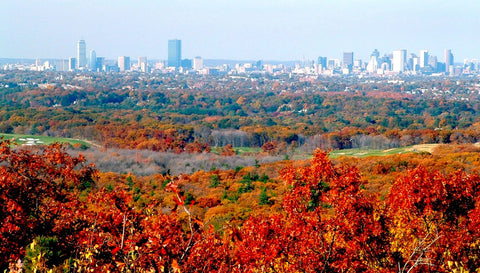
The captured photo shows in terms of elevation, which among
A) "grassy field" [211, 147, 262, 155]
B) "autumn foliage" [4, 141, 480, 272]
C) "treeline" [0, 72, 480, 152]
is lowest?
"grassy field" [211, 147, 262, 155]

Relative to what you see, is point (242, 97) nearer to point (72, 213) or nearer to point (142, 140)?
point (142, 140)

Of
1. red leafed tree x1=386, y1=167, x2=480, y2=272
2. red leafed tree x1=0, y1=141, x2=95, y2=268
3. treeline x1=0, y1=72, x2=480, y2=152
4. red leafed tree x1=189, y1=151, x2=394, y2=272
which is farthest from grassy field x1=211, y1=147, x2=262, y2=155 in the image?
red leafed tree x1=189, y1=151, x2=394, y2=272

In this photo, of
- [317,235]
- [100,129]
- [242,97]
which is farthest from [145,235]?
[242,97]

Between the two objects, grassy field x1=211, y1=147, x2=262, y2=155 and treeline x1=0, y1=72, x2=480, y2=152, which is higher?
treeline x1=0, y1=72, x2=480, y2=152

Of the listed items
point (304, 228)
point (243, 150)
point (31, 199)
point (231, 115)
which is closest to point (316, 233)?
point (304, 228)

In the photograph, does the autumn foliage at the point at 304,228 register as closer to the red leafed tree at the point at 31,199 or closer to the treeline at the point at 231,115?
the red leafed tree at the point at 31,199

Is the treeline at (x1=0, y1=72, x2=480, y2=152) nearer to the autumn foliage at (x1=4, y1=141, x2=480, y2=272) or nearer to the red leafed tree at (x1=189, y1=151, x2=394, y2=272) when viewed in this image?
the autumn foliage at (x1=4, y1=141, x2=480, y2=272)
